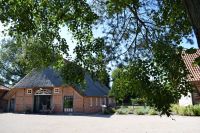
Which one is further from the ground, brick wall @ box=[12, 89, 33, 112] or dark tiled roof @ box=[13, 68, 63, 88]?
dark tiled roof @ box=[13, 68, 63, 88]

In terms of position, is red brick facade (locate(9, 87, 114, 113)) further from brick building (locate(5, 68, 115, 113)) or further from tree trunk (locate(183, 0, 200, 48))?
tree trunk (locate(183, 0, 200, 48))

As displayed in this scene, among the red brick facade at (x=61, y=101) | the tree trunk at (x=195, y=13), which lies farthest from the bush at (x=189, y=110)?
the tree trunk at (x=195, y=13)

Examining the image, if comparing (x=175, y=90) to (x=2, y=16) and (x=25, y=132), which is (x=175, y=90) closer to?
(x=2, y=16)

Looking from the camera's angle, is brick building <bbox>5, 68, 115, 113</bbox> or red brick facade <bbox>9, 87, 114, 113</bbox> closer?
red brick facade <bbox>9, 87, 114, 113</bbox>

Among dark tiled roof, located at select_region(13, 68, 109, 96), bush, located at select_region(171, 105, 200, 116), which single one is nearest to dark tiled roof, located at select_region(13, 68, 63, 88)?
dark tiled roof, located at select_region(13, 68, 109, 96)

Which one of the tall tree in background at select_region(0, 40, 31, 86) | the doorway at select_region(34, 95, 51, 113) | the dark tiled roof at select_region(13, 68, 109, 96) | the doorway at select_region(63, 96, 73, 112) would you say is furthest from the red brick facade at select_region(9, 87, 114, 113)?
the tall tree in background at select_region(0, 40, 31, 86)

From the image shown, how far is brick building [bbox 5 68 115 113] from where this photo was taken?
37.3m

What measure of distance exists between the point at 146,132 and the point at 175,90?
28.8 feet

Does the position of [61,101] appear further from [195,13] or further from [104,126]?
[195,13]

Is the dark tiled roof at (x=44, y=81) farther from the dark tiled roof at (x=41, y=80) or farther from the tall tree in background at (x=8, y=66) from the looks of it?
the tall tree in background at (x=8, y=66)

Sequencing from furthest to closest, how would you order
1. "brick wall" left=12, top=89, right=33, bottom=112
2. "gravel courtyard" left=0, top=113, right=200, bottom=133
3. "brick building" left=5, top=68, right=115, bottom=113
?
"brick wall" left=12, top=89, right=33, bottom=112 → "brick building" left=5, top=68, right=115, bottom=113 → "gravel courtyard" left=0, top=113, right=200, bottom=133

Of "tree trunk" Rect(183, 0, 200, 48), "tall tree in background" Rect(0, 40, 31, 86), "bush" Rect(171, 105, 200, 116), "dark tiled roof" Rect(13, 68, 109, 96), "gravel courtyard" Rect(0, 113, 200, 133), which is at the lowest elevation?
"gravel courtyard" Rect(0, 113, 200, 133)

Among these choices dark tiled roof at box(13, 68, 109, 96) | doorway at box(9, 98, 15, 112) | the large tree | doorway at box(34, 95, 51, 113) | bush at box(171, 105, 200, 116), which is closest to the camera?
the large tree

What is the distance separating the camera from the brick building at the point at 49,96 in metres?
37.3
